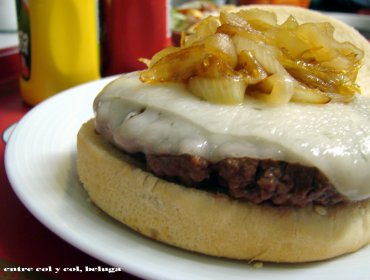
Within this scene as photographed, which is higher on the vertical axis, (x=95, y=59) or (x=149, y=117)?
(x=149, y=117)

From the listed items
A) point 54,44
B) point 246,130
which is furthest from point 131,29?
point 246,130

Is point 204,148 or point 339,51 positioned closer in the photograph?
point 204,148

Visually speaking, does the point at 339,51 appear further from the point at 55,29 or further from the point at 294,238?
the point at 55,29

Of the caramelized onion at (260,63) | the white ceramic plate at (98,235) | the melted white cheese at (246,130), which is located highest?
the caramelized onion at (260,63)

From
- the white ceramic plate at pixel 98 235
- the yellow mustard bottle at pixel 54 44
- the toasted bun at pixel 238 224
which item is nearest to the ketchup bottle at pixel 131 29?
the yellow mustard bottle at pixel 54 44

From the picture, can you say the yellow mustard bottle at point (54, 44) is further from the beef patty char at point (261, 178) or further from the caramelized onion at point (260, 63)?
the beef patty char at point (261, 178)

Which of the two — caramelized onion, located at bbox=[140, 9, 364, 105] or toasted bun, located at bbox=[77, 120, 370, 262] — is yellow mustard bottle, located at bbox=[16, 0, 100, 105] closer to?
caramelized onion, located at bbox=[140, 9, 364, 105]

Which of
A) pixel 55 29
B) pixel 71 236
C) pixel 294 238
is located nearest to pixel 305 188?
pixel 294 238

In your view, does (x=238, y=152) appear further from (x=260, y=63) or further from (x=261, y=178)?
(x=260, y=63)
